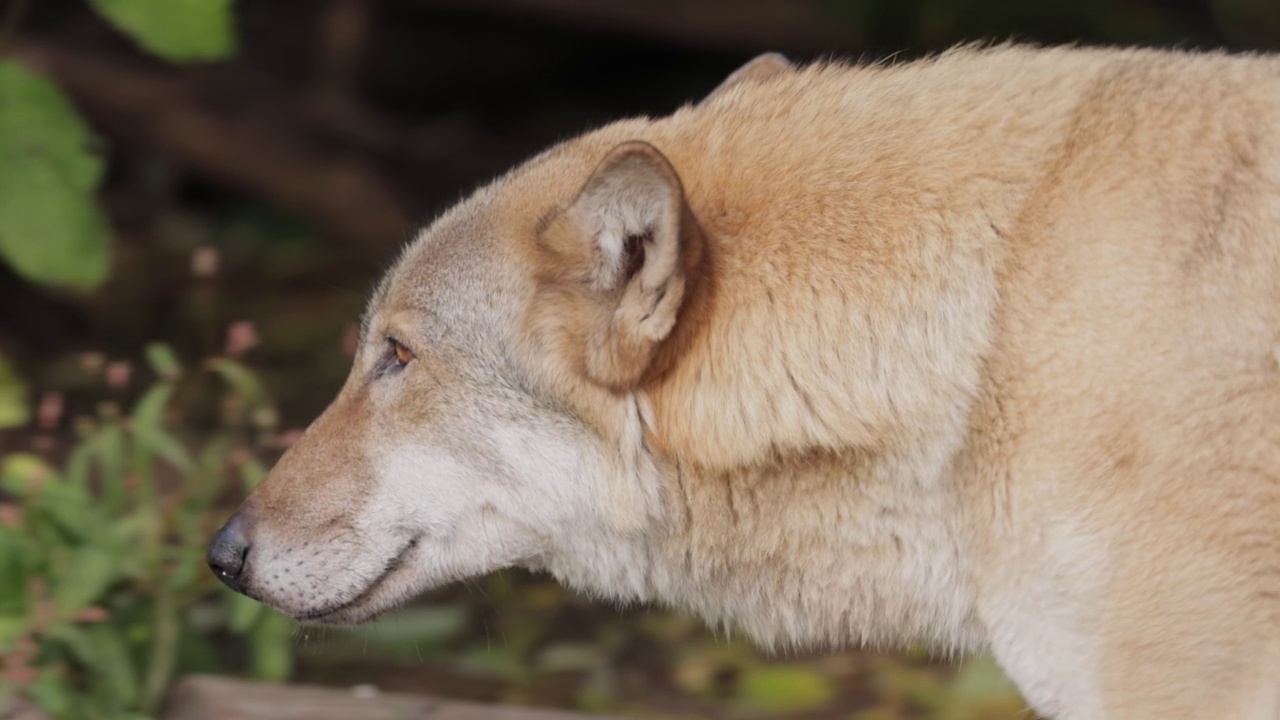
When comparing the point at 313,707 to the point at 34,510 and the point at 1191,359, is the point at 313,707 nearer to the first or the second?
the point at 34,510

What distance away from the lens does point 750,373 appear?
304 centimetres

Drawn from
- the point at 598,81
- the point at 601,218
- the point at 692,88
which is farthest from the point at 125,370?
the point at 598,81

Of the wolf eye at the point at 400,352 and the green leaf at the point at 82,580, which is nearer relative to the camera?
the wolf eye at the point at 400,352

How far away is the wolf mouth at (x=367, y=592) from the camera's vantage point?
10.9 ft

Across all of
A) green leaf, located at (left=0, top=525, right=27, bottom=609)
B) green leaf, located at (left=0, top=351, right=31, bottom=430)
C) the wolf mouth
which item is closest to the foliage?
green leaf, located at (left=0, top=525, right=27, bottom=609)

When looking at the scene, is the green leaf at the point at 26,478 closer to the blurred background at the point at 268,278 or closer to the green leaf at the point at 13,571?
the blurred background at the point at 268,278

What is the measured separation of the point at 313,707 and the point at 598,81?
8.20 m

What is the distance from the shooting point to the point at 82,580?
405 centimetres

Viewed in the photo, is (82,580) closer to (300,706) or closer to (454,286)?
(300,706)

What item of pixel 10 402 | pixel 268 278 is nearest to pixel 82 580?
pixel 10 402

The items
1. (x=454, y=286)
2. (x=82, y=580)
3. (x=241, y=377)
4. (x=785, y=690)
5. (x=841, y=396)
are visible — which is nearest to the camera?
(x=841, y=396)

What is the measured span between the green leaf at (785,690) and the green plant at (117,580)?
1608mm

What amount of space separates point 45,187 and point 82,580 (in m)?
1.29

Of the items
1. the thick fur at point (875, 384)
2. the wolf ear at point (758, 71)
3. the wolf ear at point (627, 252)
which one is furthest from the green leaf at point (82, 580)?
the wolf ear at point (758, 71)
